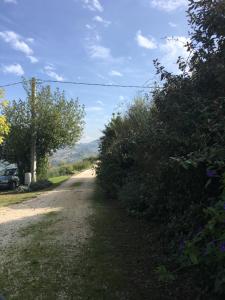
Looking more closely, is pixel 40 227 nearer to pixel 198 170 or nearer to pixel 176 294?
pixel 176 294

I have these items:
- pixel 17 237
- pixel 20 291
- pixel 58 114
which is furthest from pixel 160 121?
pixel 58 114

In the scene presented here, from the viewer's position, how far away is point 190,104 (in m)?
5.27

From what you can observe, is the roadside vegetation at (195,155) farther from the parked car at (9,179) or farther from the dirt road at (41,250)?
the parked car at (9,179)

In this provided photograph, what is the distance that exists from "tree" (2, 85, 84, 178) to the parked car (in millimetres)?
1114

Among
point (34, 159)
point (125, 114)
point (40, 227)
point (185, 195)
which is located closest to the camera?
point (185, 195)

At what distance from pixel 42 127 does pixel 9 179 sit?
425 cm

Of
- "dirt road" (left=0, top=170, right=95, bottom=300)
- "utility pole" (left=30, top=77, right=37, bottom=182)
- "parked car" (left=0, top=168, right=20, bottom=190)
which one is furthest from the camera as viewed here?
"utility pole" (left=30, top=77, right=37, bottom=182)

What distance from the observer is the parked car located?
24484mm

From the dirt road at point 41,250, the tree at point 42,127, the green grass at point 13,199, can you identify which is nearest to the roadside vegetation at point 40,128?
the tree at point 42,127

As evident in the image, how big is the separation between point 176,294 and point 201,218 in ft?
3.55

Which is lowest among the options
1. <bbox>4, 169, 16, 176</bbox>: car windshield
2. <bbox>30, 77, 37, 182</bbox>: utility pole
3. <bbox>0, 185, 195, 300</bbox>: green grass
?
<bbox>0, 185, 195, 300</bbox>: green grass

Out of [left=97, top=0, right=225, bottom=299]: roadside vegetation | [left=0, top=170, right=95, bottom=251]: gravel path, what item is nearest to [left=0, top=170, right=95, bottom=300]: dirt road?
[left=0, top=170, right=95, bottom=251]: gravel path

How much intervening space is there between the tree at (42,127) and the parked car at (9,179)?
1.11m

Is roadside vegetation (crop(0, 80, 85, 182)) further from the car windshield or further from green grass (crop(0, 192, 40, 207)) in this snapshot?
green grass (crop(0, 192, 40, 207))
